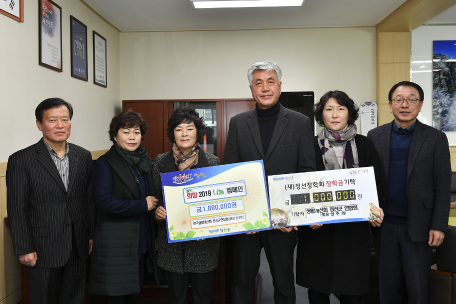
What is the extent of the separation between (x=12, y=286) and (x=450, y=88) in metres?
6.10

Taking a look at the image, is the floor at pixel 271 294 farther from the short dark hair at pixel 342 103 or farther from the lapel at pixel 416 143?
the short dark hair at pixel 342 103

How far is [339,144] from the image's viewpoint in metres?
1.74

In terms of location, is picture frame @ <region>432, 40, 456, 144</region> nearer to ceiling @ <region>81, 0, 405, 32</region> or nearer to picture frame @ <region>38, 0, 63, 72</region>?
ceiling @ <region>81, 0, 405, 32</region>

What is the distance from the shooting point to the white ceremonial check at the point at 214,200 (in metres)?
1.60

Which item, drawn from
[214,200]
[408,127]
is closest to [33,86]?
[214,200]

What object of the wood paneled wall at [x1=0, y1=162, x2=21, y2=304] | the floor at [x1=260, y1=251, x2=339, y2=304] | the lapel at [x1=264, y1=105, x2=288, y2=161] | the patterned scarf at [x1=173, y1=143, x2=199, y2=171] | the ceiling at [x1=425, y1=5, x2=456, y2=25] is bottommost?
the floor at [x1=260, y1=251, x2=339, y2=304]

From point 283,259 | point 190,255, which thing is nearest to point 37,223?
point 190,255

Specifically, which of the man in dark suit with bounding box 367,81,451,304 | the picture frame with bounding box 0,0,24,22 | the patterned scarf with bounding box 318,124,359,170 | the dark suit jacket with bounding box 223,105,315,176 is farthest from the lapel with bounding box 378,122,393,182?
the picture frame with bounding box 0,0,24,22

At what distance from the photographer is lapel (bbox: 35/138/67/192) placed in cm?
163

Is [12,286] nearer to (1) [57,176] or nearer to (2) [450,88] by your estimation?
(1) [57,176]

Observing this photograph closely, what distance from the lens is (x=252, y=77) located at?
1.75 m

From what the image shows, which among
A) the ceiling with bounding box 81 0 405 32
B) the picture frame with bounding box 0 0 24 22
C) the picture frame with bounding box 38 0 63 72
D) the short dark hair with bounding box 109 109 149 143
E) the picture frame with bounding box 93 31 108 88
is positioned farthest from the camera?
the picture frame with bounding box 93 31 108 88

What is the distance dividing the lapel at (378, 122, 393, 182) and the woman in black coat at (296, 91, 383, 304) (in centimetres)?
8

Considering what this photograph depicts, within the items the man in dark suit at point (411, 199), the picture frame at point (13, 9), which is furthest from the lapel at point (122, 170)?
the picture frame at point (13, 9)
